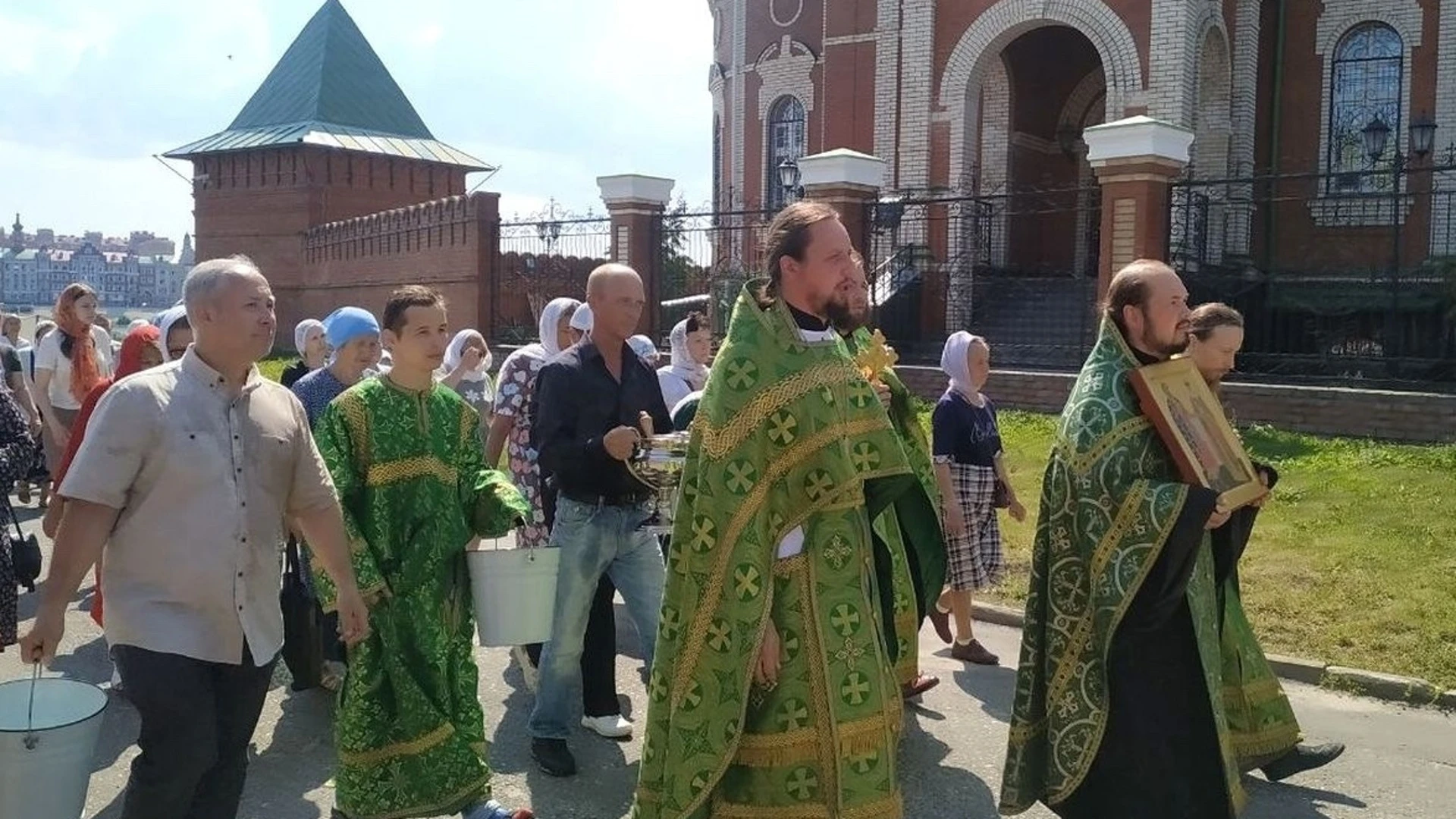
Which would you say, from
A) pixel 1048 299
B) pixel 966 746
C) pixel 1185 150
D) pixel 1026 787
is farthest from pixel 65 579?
pixel 1048 299

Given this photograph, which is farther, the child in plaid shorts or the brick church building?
the brick church building

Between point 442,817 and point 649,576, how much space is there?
3.97 feet

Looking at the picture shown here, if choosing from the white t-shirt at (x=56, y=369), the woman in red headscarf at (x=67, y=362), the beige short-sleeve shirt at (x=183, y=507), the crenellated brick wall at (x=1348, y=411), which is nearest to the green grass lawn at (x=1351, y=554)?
the crenellated brick wall at (x=1348, y=411)

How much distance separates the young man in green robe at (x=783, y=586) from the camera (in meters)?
3.44

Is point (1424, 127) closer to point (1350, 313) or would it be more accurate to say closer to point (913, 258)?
point (1350, 313)

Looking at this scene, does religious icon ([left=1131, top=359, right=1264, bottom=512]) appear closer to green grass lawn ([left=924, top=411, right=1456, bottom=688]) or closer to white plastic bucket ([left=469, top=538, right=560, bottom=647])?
white plastic bucket ([left=469, top=538, right=560, bottom=647])

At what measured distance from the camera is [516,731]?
224 inches

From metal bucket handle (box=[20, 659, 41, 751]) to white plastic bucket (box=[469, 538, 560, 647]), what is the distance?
132 centimetres

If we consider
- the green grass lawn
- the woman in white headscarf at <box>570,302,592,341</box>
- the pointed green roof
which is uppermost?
the pointed green roof

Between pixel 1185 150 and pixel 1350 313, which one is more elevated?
pixel 1185 150

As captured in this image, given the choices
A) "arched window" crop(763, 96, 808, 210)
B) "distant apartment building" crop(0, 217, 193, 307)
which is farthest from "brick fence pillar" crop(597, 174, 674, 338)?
"distant apartment building" crop(0, 217, 193, 307)

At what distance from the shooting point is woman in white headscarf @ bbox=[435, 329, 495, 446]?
805 centimetres

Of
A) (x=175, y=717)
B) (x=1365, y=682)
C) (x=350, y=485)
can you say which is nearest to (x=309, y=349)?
(x=350, y=485)

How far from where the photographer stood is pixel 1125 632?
3.90 meters
